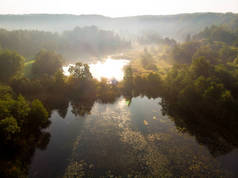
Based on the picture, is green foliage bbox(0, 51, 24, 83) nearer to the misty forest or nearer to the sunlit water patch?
the misty forest

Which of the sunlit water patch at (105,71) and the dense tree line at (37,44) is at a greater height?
the dense tree line at (37,44)

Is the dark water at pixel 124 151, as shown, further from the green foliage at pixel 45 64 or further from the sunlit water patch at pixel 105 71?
the sunlit water patch at pixel 105 71

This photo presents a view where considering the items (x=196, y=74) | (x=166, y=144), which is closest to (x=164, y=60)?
(x=196, y=74)

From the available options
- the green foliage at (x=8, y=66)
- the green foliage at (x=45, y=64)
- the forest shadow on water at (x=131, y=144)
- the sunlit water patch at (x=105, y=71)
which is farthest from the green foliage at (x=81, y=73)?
the green foliage at (x=8, y=66)

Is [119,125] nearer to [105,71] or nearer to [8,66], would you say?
[8,66]

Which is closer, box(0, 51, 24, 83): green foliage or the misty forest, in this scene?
the misty forest

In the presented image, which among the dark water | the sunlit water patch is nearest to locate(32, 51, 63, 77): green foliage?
the sunlit water patch

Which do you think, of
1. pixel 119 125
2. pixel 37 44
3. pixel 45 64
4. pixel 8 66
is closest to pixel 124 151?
pixel 119 125
